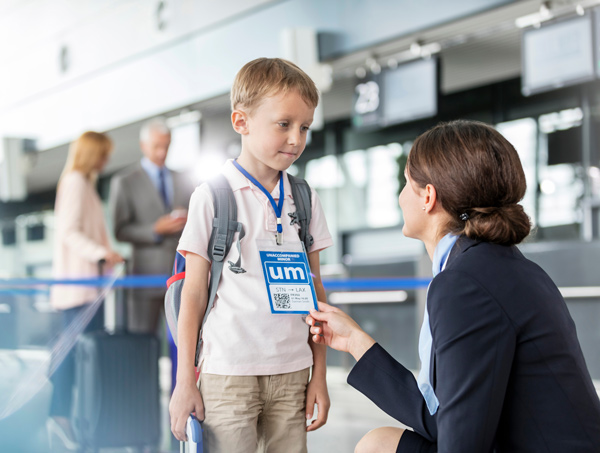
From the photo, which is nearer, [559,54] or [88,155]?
[88,155]

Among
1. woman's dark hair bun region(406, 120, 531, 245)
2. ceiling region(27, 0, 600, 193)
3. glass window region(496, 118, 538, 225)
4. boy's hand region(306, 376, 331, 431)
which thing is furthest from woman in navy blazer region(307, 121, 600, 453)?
glass window region(496, 118, 538, 225)

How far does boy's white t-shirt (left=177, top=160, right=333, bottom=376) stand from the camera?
5.36 ft

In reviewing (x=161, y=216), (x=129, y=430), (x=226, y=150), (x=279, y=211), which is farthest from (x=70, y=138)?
(x=226, y=150)

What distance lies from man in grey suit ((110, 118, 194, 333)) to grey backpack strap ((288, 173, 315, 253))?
1.63 metres

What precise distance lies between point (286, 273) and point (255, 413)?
341 millimetres

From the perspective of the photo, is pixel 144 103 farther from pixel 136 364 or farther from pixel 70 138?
pixel 136 364

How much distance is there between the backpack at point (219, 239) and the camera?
1.65 metres

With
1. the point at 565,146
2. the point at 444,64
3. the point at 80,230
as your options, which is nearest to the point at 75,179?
the point at 80,230

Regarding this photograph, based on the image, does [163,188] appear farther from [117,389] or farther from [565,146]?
[565,146]

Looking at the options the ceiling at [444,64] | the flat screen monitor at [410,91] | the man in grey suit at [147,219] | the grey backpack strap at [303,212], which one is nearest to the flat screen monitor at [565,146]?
the ceiling at [444,64]

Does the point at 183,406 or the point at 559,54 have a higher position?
the point at 559,54

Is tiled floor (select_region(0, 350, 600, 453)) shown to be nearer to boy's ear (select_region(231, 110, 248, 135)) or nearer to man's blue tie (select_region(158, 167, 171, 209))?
man's blue tie (select_region(158, 167, 171, 209))

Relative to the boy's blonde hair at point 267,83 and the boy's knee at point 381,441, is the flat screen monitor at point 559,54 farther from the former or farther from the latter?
the boy's knee at point 381,441

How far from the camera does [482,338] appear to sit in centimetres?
135
